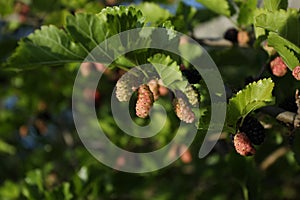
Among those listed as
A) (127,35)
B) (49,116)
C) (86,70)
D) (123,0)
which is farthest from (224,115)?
(49,116)

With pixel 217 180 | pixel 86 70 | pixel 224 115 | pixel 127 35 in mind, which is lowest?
pixel 217 180

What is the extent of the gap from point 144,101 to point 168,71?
6 centimetres

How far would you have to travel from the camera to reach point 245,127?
0.83 m

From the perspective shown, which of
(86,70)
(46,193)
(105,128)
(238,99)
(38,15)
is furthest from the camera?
(105,128)

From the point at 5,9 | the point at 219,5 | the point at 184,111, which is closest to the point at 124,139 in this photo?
the point at 5,9

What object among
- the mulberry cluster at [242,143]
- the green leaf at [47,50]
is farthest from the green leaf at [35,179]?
the mulberry cluster at [242,143]

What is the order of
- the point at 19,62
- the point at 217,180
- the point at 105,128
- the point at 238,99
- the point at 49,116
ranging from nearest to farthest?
the point at 238,99 → the point at 19,62 → the point at 217,180 → the point at 105,128 → the point at 49,116

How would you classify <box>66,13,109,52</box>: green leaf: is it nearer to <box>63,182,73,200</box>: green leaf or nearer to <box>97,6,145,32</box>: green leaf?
<box>97,6,145,32</box>: green leaf

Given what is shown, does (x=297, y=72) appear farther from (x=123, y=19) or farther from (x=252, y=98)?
(x=123, y=19)

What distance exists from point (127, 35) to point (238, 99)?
20 centimetres

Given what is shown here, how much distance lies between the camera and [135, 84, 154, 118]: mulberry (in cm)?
82

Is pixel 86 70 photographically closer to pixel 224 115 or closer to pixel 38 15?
pixel 38 15

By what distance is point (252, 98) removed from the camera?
0.79 m

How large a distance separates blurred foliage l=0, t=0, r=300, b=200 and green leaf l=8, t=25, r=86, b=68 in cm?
3
